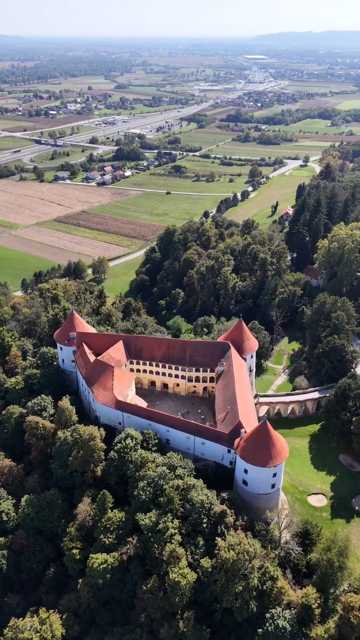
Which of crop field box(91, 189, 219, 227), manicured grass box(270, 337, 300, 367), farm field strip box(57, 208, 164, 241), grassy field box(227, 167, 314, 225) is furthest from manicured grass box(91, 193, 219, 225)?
manicured grass box(270, 337, 300, 367)

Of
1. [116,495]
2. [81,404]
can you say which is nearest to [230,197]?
[81,404]

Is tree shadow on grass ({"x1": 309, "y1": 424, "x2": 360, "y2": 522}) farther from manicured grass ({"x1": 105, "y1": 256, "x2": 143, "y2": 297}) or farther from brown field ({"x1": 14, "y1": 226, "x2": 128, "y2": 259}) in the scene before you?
brown field ({"x1": 14, "y1": 226, "x2": 128, "y2": 259})

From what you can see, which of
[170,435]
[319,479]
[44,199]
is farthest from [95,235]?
[319,479]

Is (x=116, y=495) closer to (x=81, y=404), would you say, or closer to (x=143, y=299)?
(x=81, y=404)

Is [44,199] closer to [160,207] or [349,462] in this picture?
[160,207]

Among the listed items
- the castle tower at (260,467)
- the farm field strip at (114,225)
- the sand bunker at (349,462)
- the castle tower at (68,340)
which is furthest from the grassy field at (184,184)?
the castle tower at (260,467)
